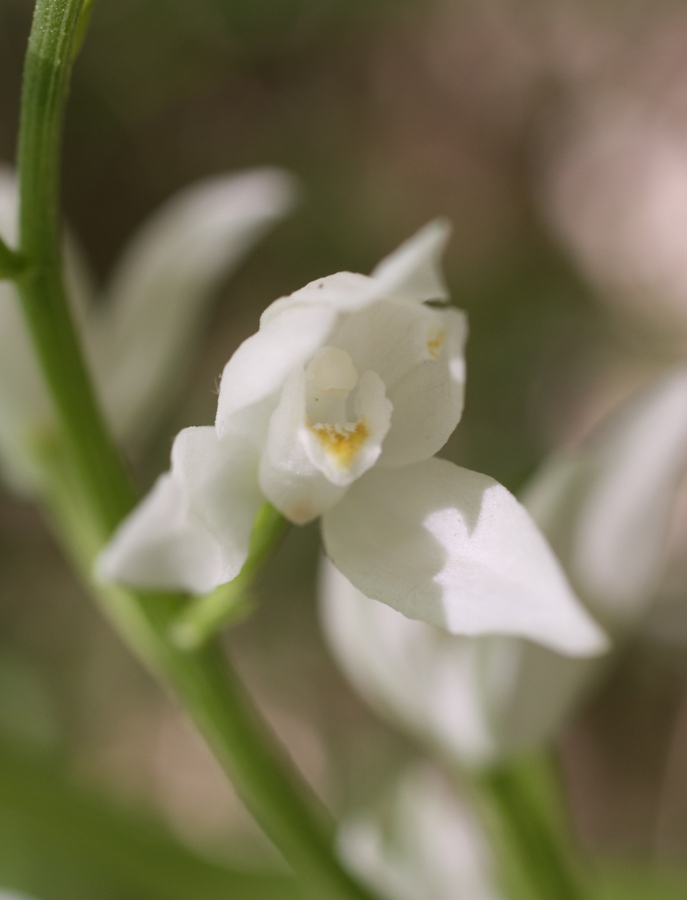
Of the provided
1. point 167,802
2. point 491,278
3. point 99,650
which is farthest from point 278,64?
point 167,802

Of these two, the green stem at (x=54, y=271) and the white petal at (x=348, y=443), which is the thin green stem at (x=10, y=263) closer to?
the green stem at (x=54, y=271)

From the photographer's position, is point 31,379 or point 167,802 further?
point 167,802

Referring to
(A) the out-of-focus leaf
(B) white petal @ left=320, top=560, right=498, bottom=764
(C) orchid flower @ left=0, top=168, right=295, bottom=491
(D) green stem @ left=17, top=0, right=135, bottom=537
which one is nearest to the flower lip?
(D) green stem @ left=17, top=0, right=135, bottom=537

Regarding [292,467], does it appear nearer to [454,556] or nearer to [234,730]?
[454,556]

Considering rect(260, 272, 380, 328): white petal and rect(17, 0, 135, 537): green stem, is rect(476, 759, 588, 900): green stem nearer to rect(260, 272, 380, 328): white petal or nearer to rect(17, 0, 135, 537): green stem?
rect(17, 0, 135, 537): green stem

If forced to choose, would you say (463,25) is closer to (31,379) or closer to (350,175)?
(350,175)

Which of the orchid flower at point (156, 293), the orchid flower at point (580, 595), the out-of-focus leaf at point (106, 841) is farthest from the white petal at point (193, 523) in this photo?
the out-of-focus leaf at point (106, 841)

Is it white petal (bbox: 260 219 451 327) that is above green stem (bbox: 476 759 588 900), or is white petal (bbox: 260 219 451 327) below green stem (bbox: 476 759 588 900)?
above
